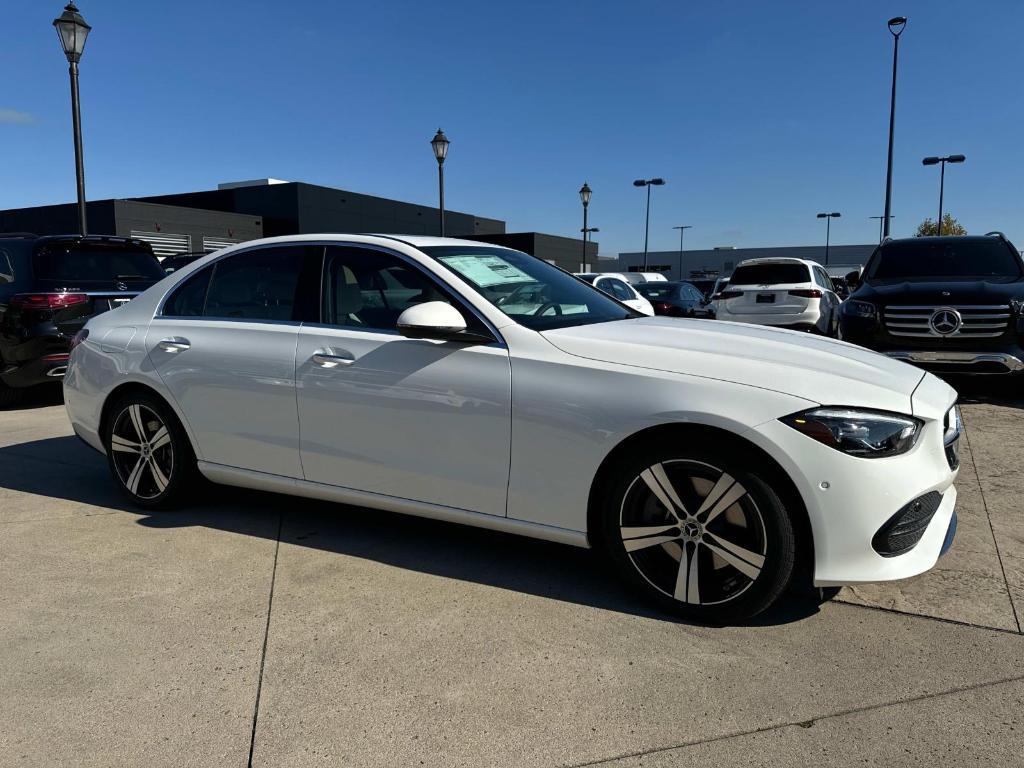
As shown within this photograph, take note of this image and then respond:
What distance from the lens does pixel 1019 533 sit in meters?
4.04

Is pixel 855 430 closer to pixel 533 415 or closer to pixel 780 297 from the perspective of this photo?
pixel 533 415

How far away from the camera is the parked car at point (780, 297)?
12.2 m

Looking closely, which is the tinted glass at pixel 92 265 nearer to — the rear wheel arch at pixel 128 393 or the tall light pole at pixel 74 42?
the tall light pole at pixel 74 42

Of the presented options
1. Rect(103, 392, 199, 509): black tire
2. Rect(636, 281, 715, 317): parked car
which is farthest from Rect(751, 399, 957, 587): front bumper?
Rect(636, 281, 715, 317): parked car

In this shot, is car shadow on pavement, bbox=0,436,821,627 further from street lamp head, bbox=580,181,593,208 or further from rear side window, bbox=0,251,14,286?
street lamp head, bbox=580,181,593,208

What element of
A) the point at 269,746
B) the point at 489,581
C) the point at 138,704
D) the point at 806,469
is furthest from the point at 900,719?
the point at 138,704

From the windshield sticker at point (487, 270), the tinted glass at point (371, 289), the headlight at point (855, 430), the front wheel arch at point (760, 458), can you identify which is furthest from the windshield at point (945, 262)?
the tinted glass at point (371, 289)

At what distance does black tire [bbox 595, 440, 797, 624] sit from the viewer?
2.82 m

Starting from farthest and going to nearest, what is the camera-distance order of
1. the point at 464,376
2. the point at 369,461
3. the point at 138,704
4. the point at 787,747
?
the point at 369,461, the point at 464,376, the point at 138,704, the point at 787,747

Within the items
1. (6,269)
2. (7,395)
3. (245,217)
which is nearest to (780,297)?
(6,269)

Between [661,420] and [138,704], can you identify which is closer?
[138,704]

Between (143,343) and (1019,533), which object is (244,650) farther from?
(1019,533)

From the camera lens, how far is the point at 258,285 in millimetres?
4152

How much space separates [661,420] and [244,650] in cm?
181
